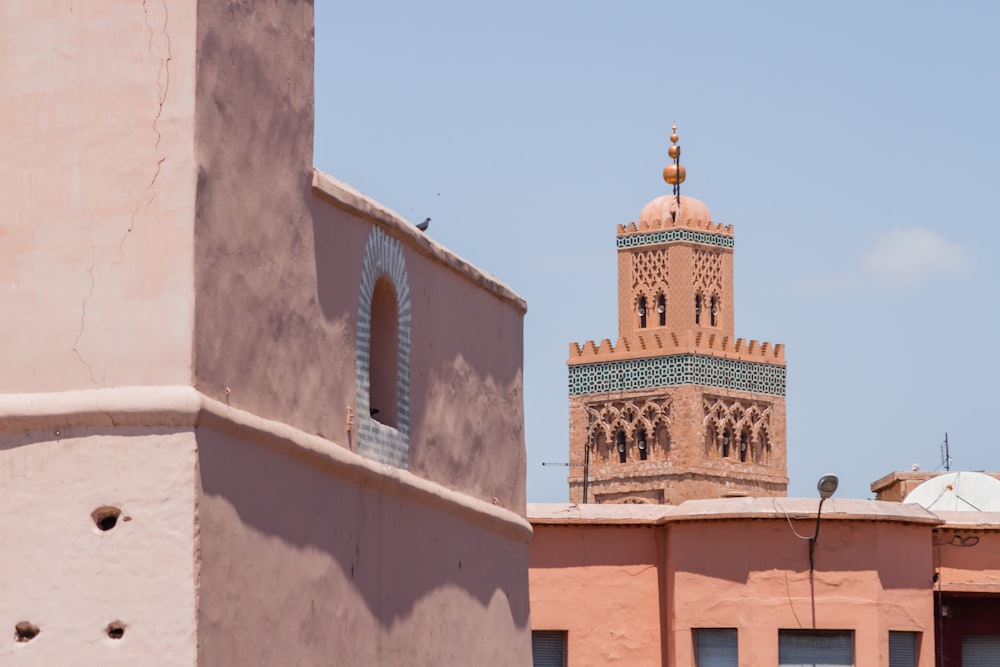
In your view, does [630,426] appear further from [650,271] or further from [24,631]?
[24,631]

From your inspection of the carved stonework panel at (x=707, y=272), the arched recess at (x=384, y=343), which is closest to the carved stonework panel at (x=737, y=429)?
the carved stonework panel at (x=707, y=272)

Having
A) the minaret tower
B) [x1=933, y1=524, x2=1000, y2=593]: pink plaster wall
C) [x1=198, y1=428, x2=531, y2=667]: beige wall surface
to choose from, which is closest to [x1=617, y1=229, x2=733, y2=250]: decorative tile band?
the minaret tower

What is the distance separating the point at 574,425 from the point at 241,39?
45505 millimetres

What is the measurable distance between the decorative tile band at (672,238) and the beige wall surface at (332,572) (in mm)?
39756

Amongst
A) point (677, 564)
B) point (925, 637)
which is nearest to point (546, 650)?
point (677, 564)

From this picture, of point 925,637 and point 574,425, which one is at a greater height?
point 574,425

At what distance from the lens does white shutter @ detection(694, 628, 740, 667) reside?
2117 cm

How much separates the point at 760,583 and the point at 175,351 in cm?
1148

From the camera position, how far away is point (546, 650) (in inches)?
852

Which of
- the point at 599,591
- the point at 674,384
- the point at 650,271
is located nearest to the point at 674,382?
the point at 674,384

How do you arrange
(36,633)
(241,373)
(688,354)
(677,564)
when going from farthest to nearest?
Answer: (688,354) < (677,564) < (241,373) < (36,633)

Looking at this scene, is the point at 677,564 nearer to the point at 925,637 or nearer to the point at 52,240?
the point at 925,637

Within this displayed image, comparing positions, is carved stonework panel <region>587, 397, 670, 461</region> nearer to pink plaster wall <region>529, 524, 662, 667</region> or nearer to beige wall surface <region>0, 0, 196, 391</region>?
pink plaster wall <region>529, 524, 662, 667</region>

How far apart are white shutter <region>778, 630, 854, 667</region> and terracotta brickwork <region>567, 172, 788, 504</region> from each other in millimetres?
33505
